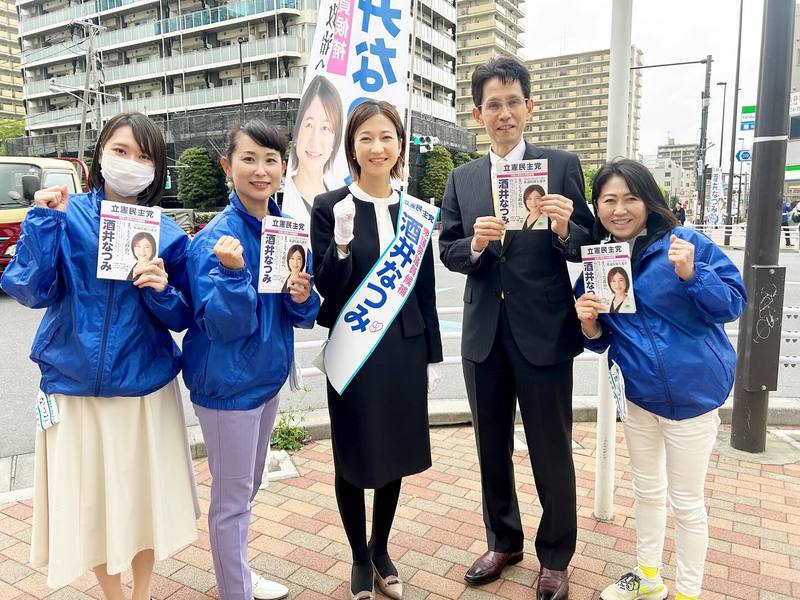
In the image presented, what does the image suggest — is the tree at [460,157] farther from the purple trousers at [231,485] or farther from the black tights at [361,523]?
the purple trousers at [231,485]

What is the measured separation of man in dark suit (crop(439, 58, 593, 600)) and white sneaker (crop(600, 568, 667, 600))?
21 centimetres

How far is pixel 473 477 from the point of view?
3.72 metres

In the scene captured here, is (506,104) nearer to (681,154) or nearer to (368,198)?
(368,198)

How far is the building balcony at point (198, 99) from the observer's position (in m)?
36.5

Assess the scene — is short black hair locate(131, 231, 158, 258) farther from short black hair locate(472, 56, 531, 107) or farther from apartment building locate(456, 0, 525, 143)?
apartment building locate(456, 0, 525, 143)

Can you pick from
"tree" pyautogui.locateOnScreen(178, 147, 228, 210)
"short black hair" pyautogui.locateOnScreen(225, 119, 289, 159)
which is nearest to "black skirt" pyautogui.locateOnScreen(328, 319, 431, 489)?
"short black hair" pyautogui.locateOnScreen(225, 119, 289, 159)

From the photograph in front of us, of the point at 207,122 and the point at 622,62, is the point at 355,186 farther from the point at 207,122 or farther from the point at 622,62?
the point at 207,122

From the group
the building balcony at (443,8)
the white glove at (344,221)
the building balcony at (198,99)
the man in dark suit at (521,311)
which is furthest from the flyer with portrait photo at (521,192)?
the building balcony at (443,8)

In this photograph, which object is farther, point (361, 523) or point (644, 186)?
point (361, 523)

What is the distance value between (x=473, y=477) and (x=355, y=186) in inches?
86.5

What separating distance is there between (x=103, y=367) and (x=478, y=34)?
77.6 m

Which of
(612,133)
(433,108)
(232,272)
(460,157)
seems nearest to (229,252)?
(232,272)

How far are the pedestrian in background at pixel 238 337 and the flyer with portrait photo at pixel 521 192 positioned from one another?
822mm

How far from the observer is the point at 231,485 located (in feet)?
7.16
